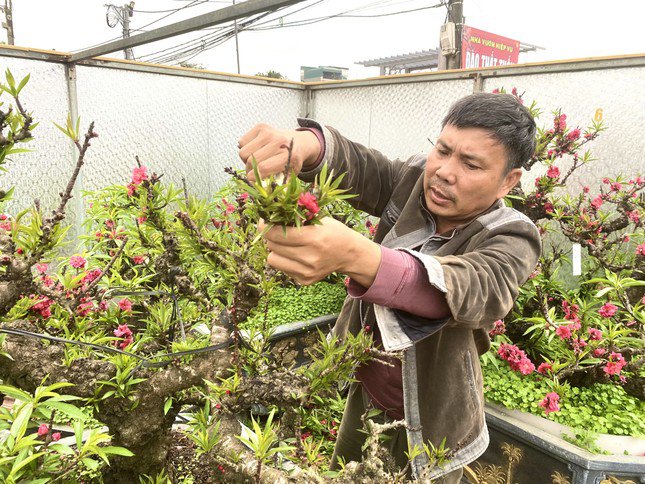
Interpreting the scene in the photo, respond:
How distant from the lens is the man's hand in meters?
0.70

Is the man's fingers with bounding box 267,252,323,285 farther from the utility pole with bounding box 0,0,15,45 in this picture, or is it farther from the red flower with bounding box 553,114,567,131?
the utility pole with bounding box 0,0,15,45

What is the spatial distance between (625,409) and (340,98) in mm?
3786

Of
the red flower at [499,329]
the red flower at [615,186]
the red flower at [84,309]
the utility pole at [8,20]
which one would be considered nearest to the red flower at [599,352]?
the red flower at [499,329]

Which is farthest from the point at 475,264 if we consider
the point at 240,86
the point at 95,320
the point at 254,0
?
the point at 240,86

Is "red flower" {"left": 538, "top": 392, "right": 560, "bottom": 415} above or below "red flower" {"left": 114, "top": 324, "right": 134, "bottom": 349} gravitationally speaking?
below

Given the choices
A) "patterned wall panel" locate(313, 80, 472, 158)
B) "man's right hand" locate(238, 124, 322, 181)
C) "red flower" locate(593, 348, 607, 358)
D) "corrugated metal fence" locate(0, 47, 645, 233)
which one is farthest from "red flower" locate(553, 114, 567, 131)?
"man's right hand" locate(238, 124, 322, 181)

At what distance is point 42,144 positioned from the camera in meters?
3.25

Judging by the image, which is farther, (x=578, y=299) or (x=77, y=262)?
(x=578, y=299)

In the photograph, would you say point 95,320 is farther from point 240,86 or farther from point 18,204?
point 240,86

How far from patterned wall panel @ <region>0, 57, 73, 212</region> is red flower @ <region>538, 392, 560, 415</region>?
11.9ft

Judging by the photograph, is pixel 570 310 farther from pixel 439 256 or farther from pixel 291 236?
pixel 291 236

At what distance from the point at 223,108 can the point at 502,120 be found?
3635 mm

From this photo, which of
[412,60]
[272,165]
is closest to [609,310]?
[272,165]

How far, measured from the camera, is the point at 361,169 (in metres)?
1.59
